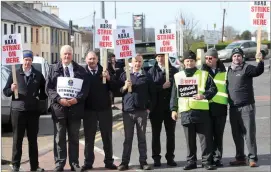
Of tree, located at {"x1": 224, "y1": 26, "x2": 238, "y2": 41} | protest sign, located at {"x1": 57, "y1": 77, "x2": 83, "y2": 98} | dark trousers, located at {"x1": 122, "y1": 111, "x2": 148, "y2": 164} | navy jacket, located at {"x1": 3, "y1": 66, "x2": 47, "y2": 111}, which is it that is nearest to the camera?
protest sign, located at {"x1": 57, "y1": 77, "x2": 83, "y2": 98}

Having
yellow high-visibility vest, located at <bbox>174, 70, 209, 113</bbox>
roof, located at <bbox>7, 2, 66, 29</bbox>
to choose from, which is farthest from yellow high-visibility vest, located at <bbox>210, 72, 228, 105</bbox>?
roof, located at <bbox>7, 2, 66, 29</bbox>

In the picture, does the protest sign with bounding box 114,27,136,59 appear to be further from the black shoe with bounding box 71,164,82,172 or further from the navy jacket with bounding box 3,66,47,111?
the black shoe with bounding box 71,164,82,172

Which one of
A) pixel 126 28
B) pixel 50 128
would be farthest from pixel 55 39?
pixel 126 28

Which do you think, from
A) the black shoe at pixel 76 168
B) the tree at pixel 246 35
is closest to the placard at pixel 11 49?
the black shoe at pixel 76 168

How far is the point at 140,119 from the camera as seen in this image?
30.9ft

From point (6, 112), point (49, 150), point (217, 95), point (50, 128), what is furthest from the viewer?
point (50, 128)

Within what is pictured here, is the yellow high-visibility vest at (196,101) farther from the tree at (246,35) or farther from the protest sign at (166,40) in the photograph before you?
Result: the tree at (246,35)

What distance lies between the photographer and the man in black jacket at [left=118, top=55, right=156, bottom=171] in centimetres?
936

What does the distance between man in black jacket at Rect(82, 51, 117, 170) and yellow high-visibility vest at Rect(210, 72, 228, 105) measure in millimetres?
1954

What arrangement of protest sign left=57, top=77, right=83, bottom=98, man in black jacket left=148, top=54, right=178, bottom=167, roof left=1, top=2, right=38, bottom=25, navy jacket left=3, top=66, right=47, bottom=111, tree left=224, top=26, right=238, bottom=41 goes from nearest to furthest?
protest sign left=57, top=77, right=83, bottom=98 → navy jacket left=3, top=66, right=47, bottom=111 → man in black jacket left=148, top=54, right=178, bottom=167 → roof left=1, top=2, right=38, bottom=25 → tree left=224, top=26, right=238, bottom=41

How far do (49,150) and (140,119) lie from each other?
303 cm

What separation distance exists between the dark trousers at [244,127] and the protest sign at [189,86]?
0.97 meters

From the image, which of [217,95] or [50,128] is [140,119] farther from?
[50,128]

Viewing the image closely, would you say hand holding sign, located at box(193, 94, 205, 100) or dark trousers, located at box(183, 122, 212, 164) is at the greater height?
hand holding sign, located at box(193, 94, 205, 100)
